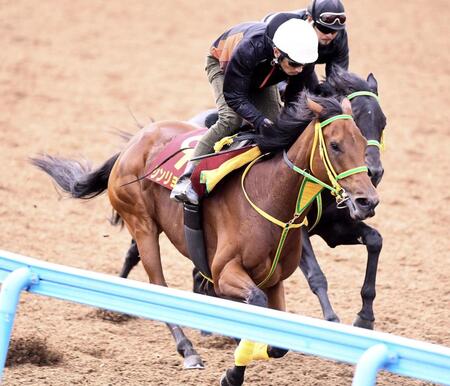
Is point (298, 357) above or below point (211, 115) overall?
below

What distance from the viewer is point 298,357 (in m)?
6.41

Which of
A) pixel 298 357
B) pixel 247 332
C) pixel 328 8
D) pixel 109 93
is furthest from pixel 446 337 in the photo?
pixel 109 93

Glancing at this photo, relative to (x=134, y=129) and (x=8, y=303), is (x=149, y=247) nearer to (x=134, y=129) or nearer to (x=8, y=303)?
(x=8, y=303)

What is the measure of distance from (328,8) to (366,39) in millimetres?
9894

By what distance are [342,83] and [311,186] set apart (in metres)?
0.91

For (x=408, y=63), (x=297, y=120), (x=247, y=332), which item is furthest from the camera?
(x=408, y=63)

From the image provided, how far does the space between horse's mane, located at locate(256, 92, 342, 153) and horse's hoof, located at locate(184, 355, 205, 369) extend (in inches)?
58.5

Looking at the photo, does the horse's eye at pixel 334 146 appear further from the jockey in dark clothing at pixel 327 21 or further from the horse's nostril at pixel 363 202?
the jockey in dark clothing at pixel 327 21

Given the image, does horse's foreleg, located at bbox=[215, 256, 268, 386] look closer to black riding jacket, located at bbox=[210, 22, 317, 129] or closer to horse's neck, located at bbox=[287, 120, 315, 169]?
horse's neck, located at bbox=[287, 120, 315, 169]

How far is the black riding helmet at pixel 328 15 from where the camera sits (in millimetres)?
5832

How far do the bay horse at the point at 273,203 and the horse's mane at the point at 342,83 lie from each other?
452mm

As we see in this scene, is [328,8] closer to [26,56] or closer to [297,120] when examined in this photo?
[297,120]

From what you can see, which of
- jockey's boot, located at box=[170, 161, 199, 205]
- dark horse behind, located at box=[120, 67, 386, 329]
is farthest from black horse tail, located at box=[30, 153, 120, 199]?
jockey's boot, located at box=[170, 161, 199, 205]

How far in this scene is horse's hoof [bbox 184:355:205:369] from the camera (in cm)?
598
